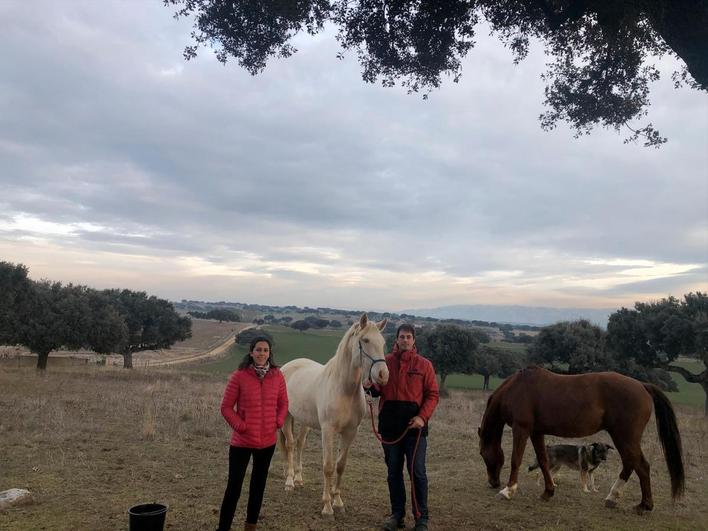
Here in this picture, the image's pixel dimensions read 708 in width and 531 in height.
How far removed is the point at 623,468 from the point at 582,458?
0.90m

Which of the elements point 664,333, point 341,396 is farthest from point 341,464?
point 664,333

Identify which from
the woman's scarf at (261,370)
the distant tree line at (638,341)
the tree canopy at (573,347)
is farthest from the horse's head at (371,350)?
the tree canopy at (573,347)

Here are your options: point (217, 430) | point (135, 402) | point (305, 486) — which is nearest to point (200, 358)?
point (135, 402)

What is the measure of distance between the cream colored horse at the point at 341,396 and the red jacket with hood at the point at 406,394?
0.32 metres

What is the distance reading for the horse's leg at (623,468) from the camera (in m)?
6.56

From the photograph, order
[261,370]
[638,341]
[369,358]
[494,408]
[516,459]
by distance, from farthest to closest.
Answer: [638,341]
[494,408]
[516,459]
[369,358]
[261,370]

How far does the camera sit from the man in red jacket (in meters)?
5.24

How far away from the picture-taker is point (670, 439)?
6730 millimetres

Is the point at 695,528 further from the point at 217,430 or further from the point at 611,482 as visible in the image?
the point at 217,430

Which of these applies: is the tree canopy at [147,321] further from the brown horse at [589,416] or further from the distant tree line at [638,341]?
the brown horse at [589,416]

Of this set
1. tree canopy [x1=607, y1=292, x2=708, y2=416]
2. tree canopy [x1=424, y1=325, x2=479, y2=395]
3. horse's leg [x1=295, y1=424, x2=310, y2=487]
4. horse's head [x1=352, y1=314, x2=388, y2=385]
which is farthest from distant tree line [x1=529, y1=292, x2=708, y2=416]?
horse's head [x1=352, y1=314, x2=388, y2=385]

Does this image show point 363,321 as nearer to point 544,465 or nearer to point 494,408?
point 494,408

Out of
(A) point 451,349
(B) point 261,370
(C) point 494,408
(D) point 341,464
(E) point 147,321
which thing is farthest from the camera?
(E) point 147,321

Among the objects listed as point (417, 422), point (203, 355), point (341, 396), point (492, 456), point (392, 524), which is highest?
point (341, 396)
